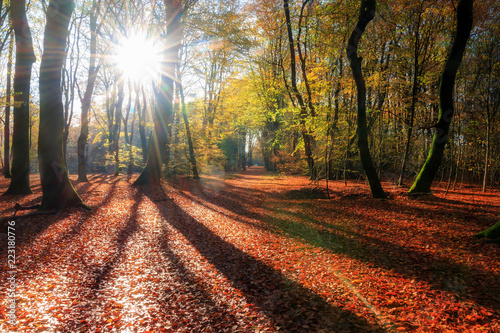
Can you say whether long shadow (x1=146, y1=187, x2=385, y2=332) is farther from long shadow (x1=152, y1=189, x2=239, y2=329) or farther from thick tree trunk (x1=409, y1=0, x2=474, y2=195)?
thick tree trunk (x1=409, y1=0, x2=474, y2=195)

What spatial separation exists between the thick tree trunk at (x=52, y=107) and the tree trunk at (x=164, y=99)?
6215 mm

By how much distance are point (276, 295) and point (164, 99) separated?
46.0 feet

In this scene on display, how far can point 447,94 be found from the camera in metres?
8.75

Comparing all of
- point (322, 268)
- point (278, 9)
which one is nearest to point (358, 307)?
point (322, 268)

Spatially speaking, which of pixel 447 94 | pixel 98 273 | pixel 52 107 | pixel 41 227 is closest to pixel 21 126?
pixel 52 107

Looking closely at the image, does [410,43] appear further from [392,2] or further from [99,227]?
[99,227]

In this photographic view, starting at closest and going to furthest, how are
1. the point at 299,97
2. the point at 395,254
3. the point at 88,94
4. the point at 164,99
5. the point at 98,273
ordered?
1. the point at 98,273
2. the point at 395,254
3. the point at 164,99
4. the point at 299,97
5. the point at 88,94

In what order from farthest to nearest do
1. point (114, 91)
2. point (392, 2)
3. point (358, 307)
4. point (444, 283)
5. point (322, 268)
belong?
point (114, 91)
point (392, 2)
point (322, 268)
point (444, 283)
point (358, 307)

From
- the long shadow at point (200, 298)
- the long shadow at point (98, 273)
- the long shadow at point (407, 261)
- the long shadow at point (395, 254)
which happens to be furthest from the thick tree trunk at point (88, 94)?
the long shadow at point (407, 261)

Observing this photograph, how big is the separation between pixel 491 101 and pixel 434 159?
6.89 m

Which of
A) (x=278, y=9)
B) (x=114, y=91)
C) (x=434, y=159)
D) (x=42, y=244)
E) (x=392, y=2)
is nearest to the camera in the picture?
(x=42, y=244)

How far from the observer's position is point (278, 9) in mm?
16281

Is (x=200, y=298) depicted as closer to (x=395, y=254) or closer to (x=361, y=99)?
(x=395, y=254)

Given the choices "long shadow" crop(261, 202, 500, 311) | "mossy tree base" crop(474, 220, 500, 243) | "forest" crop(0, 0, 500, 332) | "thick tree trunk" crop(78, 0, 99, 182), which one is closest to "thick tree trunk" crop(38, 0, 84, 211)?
"forest" crop(0, 0, 500, 332)
